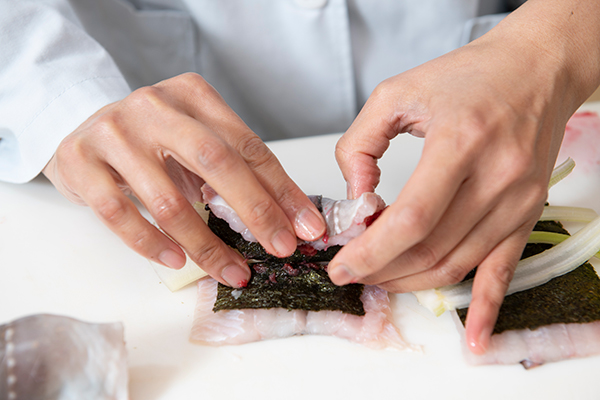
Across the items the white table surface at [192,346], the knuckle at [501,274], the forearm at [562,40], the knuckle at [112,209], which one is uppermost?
the forearm at [562,40]

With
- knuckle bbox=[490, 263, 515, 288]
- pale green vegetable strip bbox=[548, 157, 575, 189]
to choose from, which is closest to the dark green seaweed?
knuckle bbox=[490, 263, 515, 288]

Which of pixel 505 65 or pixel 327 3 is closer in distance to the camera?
pixel 505 65

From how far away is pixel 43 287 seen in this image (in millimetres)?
1466

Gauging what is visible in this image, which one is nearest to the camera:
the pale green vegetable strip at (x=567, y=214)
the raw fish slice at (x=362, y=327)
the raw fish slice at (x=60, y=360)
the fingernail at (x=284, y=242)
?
the raw fish slice at (x=60, y=360)

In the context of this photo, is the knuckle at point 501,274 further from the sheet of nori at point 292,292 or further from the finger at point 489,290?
the sheet of nori at point 292,292

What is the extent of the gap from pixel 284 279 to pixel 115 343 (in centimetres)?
52

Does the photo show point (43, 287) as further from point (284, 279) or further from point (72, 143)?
point (284, 279)

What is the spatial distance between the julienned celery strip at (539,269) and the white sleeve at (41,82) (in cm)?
138

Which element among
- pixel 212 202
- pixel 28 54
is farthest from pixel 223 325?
pixel 28 54

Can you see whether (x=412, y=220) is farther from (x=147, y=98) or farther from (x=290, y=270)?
(x=147, y=98)

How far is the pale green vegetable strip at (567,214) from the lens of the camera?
1595 millimetres

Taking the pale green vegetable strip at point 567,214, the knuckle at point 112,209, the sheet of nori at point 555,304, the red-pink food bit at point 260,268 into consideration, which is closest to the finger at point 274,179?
the red-pink food bit at point 260,268

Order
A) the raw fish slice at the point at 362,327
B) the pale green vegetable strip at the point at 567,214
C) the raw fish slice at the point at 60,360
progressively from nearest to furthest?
1. the raw fish slice at the point at 60,360
2. the raw fish slice at the point at 362,327
3. the pale green vegetable strip at the point at 567,214

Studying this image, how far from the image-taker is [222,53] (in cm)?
213
